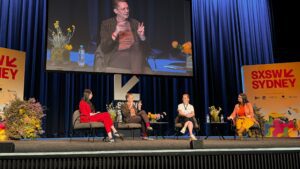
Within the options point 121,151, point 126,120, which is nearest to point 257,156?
point 121,151

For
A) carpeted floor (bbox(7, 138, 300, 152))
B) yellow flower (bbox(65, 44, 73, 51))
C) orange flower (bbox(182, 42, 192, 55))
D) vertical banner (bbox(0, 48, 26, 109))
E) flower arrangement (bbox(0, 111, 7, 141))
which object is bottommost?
carpeted floor (bbox(7, 138, 300, 152))

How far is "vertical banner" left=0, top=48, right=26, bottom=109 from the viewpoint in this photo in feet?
21.8

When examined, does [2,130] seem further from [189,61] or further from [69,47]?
[189,61]

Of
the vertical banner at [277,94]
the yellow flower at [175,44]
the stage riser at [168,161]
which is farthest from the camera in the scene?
the yellow flower at [175,44]

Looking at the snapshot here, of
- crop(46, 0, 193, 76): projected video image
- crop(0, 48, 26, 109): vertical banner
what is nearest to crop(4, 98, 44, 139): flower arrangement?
crop(0, 48, 26, 109): vertical banner

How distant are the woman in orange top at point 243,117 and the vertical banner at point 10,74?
4.22m

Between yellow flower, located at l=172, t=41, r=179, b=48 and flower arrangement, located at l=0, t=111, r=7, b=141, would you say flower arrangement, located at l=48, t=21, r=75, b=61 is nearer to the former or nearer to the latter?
flower arrangement, located at l=0, t=111, r=7, b=141

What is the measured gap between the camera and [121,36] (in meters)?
7.90

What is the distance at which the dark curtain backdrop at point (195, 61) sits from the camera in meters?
8.30

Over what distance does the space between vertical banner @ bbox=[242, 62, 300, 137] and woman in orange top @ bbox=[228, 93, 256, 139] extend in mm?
2280

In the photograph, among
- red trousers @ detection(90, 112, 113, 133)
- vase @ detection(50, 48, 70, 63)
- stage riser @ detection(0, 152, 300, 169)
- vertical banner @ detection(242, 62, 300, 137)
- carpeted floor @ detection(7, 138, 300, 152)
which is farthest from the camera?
vertical banner @ detection(242, 62, 300, 137)

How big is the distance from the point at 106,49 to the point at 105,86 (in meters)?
1.60

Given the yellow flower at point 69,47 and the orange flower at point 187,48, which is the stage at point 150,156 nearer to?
the yellow flower at point 69,47

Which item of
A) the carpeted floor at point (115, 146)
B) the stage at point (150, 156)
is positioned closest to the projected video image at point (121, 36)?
the carpeted floor at point (115, 146)
